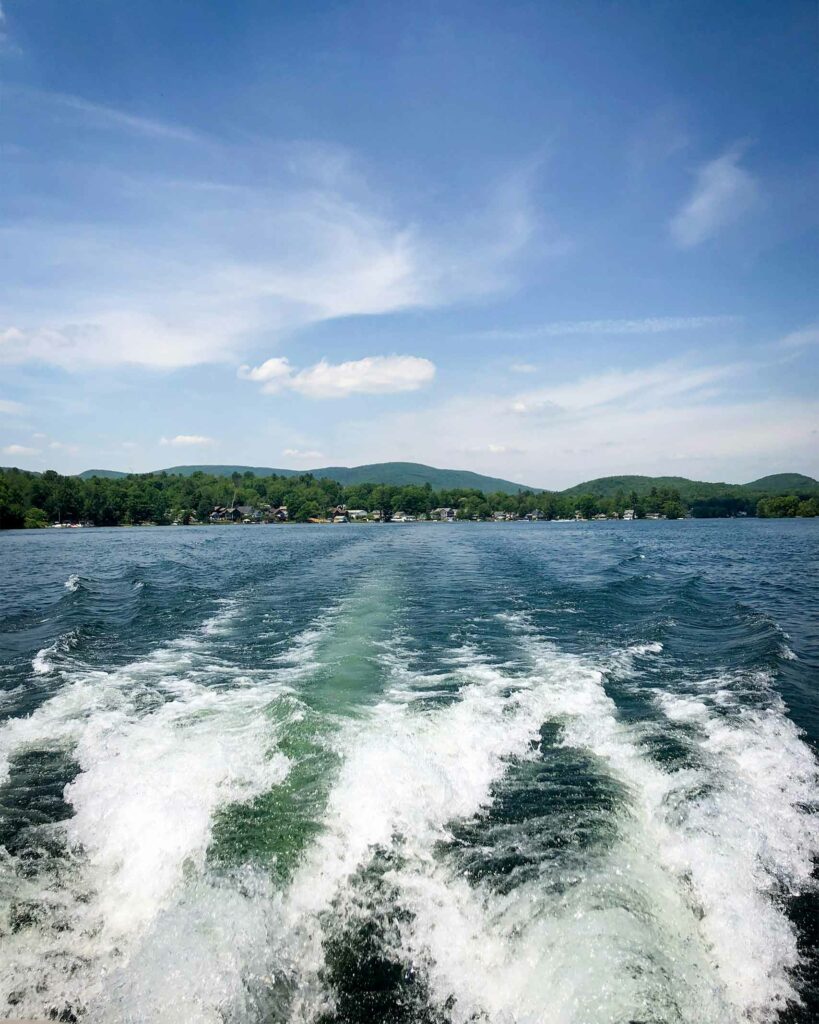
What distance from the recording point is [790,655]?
12.5 meters

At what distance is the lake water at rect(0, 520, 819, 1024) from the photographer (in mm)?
4133

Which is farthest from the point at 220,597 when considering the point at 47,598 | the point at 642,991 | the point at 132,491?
the point at 132,491

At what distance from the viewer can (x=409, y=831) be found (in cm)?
600

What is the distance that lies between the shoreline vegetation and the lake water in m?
109

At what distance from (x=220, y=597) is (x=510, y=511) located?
6549 inches

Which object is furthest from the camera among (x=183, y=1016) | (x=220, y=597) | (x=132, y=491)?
(x=132, y=491)

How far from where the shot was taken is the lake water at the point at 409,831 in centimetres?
413

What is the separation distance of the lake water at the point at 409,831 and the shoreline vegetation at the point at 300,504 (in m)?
109

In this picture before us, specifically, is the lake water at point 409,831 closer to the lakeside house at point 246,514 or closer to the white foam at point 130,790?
the white foam at point 130,790

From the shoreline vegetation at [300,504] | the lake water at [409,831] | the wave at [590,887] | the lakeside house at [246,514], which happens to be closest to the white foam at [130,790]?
the lake water at [409,831]

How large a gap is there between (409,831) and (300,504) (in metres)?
149

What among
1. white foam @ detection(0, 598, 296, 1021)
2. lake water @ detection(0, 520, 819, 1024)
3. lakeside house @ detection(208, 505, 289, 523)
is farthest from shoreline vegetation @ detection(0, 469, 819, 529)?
lake water @ detection(0, 520, 819, 1024)

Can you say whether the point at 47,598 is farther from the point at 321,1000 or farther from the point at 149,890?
the point at 321,1000

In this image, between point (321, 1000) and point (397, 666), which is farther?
point (397, 666)
